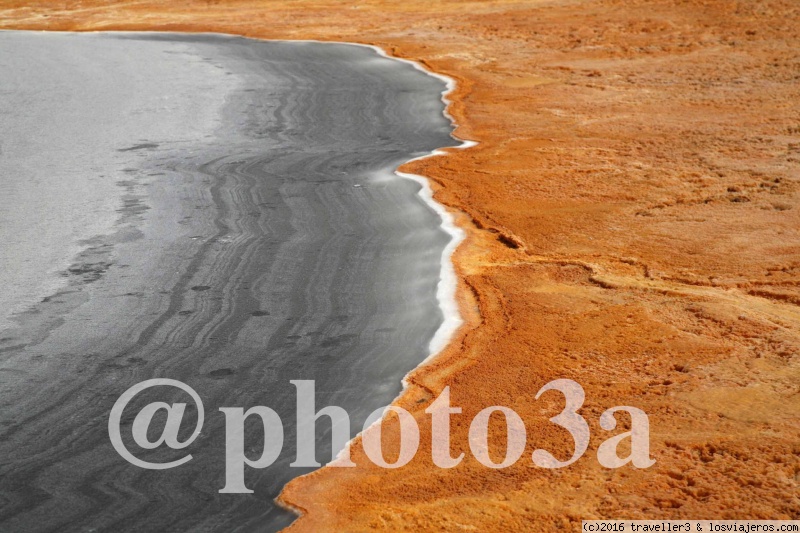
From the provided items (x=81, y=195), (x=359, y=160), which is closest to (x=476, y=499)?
(x=81, y=195)

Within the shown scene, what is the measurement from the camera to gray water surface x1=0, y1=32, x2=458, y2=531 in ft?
10.7

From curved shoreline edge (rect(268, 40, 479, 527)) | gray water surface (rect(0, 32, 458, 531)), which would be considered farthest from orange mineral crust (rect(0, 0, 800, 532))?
gray water surface (rect(0, 32, 458, 531))

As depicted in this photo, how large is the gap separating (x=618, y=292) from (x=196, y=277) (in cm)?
242

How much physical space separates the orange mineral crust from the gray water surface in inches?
13.7

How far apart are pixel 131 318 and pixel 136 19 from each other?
50.6 feet

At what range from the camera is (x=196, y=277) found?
5.15 meters

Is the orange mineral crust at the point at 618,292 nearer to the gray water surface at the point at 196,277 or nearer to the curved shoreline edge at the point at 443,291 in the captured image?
the curved shoreline edge at the point at 443,291

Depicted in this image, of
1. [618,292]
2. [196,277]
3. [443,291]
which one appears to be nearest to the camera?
[618,292]

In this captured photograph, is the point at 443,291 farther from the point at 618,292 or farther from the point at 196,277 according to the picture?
the point at 196,277

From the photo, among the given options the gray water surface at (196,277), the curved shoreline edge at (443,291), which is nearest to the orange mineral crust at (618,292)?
the curved shoreline edge at (443,291)

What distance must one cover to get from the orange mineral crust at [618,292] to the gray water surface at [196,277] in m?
0.35

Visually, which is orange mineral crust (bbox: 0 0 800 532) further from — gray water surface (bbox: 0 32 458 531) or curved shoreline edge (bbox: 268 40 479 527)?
gray water surface (bbox: 0 32 458 531)

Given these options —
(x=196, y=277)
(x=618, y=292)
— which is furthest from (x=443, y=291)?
(x=196, y=277)

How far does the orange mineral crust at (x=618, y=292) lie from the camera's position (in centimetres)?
308
